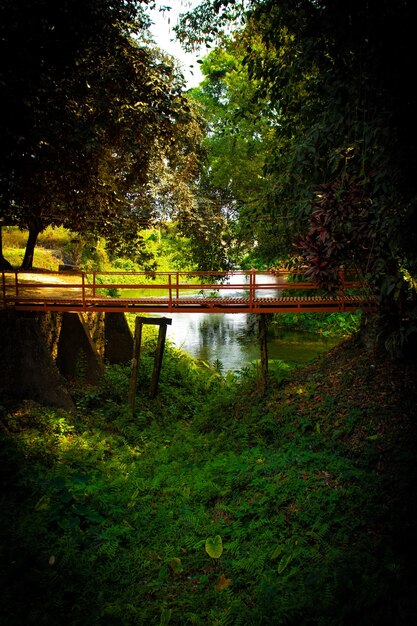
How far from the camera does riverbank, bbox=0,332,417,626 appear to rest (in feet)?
14.8

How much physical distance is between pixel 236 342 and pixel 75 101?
14883mm

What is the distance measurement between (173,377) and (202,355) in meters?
5.16

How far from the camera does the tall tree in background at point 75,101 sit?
7.85 metres

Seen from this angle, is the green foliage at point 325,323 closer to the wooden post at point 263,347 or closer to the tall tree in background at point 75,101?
the wooden post at point 263,347

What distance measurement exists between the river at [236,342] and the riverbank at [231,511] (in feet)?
26.2

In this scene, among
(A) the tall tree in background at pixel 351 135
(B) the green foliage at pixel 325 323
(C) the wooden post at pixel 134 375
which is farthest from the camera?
(B) the green foliage at pixel 325 323

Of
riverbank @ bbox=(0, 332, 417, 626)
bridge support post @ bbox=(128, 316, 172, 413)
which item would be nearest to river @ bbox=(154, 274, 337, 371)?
bridge support post @ bbox=(128, 316, 172, 413)

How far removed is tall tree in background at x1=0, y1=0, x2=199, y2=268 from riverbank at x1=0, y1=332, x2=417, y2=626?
515 cm

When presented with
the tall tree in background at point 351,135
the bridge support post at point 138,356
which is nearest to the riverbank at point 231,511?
the bridge support post at point 138,356

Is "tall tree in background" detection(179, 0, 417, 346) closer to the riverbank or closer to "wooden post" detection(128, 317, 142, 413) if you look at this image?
the riverbank

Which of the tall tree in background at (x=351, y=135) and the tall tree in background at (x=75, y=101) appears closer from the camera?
the tall tree in background at (x=351, y=135)

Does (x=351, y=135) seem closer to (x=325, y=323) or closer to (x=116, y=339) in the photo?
(x=116, y=339)

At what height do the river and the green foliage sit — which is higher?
the green foliage

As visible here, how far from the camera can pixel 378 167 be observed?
5.38 metres
